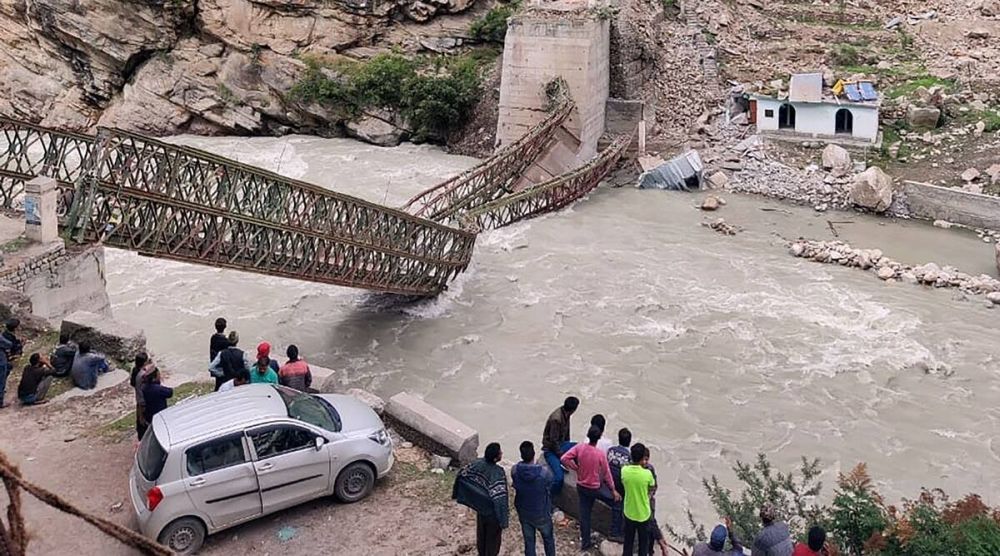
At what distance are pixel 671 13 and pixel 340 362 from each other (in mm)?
25958

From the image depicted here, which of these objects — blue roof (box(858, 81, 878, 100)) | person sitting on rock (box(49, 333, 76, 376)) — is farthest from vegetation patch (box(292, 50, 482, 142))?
person sitting on rock (box(49, 333, 76, 376))

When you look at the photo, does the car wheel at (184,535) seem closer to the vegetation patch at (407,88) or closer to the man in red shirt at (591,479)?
the man in red shirt at (591,479)

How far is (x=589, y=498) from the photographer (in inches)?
354

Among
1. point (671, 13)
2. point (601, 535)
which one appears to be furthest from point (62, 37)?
point (601, 535)

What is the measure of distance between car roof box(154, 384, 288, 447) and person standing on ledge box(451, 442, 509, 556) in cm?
217

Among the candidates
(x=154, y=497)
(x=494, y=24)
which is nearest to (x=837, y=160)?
(x=494, y=24)

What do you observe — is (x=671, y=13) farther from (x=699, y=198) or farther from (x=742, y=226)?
(x=742, y=226)

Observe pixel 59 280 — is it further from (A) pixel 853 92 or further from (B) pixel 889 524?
(A) pixel 853 92

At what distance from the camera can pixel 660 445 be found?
1560cm

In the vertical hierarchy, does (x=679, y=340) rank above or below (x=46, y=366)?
below

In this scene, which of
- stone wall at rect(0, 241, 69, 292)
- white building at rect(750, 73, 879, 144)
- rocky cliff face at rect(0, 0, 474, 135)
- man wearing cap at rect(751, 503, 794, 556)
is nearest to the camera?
man wearing cap at rect(751, 503, 794, 556)

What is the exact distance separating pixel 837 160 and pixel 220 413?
2606 centimetres

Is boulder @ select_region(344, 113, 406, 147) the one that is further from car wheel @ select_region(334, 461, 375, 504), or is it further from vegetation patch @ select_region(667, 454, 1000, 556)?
vegetation patch @ select_region(667, 454, 1000, 556)

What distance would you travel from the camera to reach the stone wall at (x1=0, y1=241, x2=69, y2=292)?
13562mm
